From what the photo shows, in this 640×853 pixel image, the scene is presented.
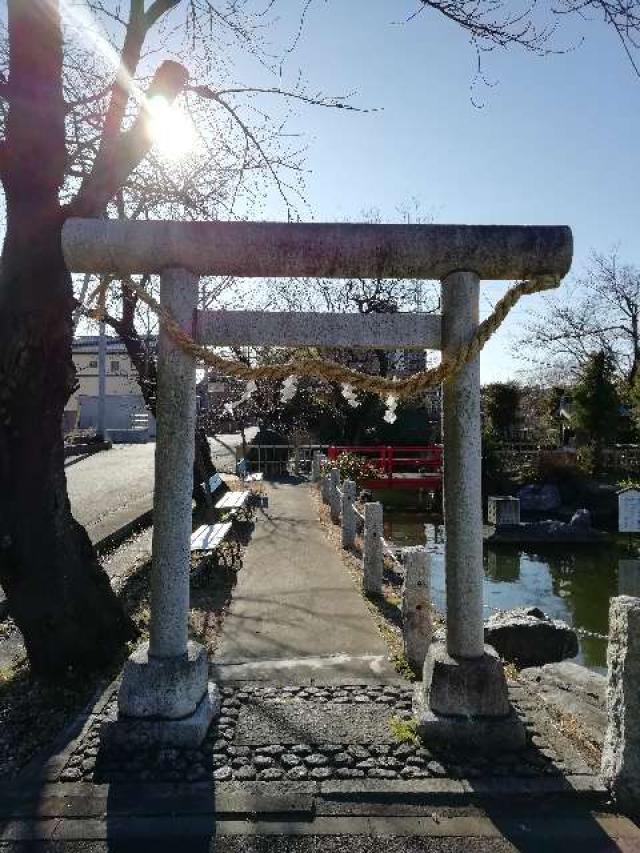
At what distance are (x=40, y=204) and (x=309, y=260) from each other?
2499 mm

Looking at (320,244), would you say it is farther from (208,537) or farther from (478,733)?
(208,537)

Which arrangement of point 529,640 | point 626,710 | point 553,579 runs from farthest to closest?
point 553,579
point 529,640
point 626,710

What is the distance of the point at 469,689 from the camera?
382 cm

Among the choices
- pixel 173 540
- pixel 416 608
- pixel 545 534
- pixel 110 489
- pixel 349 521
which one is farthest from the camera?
pixel 110 489

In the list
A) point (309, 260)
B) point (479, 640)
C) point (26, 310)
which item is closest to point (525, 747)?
point (479, 640)

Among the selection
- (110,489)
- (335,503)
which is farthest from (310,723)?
(110,489)

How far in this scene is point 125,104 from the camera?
5.48m

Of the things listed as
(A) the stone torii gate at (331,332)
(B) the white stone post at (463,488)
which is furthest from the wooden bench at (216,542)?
(B) the white stone post at (463,488)

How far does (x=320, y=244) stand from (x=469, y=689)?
301 centimetres

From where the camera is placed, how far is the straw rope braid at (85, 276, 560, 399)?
12.6 feet

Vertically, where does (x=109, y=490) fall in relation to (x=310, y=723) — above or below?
above

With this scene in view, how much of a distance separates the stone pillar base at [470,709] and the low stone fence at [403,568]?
1.29m

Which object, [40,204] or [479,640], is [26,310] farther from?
[479,640]

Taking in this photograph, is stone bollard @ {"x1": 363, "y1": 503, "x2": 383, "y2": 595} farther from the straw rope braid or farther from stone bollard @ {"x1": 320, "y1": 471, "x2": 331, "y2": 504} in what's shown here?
stone bollard @ {"x1": 320, "y1": 471, "x2": 331, "y2": 504}
